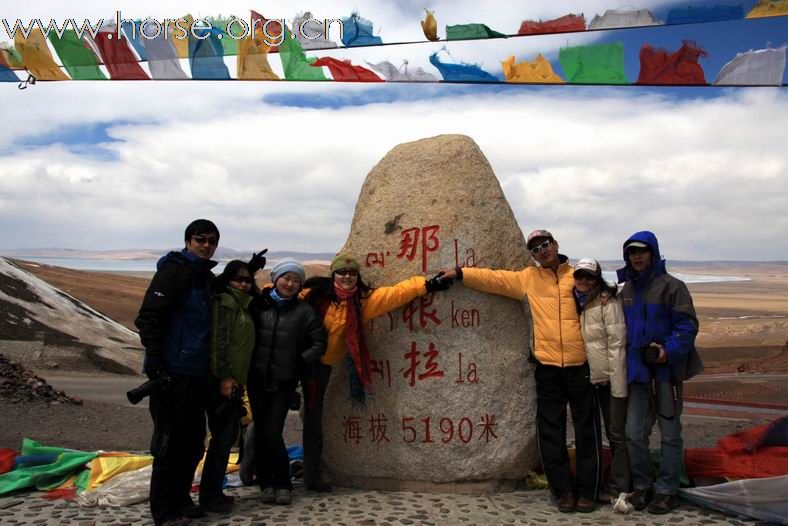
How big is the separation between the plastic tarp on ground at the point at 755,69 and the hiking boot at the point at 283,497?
4.25 meters

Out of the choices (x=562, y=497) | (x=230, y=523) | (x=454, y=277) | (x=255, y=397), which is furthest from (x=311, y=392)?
(x=562, y=497)

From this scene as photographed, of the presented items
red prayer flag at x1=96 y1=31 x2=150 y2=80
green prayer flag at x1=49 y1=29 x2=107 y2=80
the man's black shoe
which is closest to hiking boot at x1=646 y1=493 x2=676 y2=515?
the man's black shoe

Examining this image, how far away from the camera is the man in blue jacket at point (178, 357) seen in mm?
4312

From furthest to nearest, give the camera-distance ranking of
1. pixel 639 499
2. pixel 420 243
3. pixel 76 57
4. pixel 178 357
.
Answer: pixel 76 57
pixel 420 243
pixel 639 499
pixel 178 357

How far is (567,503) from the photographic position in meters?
4.82

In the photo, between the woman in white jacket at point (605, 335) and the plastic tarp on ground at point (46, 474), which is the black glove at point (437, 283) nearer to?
the woman in white jacket at point (605, 335)

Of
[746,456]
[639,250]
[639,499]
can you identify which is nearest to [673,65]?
[639,250]

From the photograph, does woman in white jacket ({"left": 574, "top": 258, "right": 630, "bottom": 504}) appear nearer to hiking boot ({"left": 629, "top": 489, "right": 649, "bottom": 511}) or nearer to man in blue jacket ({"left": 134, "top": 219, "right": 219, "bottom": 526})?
hiking boot ({"left": 629, "top": 489, "right": 649, "bottom": 511})

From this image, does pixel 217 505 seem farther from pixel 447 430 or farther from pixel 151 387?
pixel 447 430

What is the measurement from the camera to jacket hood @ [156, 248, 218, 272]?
4.47 meters

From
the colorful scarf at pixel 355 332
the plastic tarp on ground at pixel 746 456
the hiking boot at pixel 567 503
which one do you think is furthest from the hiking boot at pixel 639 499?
the colorful scarf at pixel 355 332

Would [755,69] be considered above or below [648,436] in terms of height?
above

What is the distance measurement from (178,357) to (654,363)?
3269mm

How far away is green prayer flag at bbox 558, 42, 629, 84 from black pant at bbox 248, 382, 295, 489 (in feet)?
10.2
